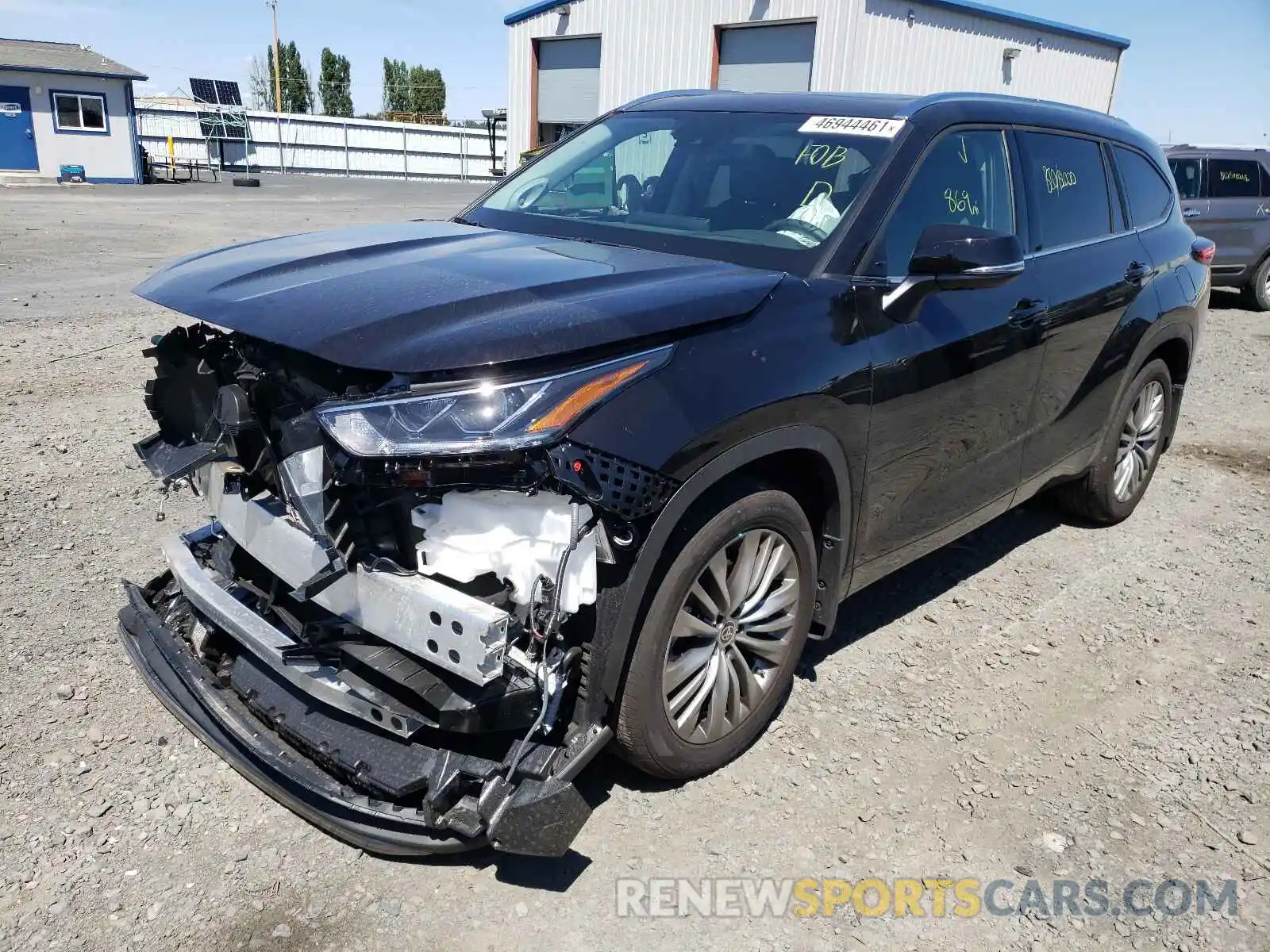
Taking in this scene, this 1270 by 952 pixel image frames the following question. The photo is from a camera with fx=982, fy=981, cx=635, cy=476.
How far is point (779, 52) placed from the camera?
1977 cm

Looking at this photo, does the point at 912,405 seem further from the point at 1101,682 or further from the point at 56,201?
the point at 56,201

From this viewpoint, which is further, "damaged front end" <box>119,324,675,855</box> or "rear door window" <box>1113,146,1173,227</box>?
"rear door window" <box>1113,146,1173,227</box>

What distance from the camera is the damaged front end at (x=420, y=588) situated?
7.47 feet

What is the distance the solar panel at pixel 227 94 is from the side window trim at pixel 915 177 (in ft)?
141

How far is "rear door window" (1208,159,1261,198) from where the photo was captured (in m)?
12.6

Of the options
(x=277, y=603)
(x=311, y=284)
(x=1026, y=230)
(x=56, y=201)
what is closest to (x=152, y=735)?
(x=277, y=603)

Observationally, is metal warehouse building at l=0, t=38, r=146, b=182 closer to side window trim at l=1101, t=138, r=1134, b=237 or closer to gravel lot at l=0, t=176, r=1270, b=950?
gravel lot at l=0, t=176, r=1270, b=950

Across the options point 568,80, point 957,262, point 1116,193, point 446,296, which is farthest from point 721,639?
point 568,80

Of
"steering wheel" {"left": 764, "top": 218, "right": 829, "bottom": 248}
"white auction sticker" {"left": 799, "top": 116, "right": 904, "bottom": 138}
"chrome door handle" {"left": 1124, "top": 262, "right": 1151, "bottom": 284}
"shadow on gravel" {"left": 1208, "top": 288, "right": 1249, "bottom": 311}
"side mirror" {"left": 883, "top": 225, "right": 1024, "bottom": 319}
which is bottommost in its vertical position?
"shadow on gravel" {"left": 1208, "top": 288, "right": 1249, "bottom": 311}

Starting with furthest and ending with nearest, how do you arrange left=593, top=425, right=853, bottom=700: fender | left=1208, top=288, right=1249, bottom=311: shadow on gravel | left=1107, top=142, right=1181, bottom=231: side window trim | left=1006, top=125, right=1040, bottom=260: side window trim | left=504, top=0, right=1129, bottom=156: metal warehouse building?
left=504, top=0, right=1129, bottom=156: metal warehouse building → left=1208, top=288, right=1249, bottom=311: shadow on gravel → left=1107, top=142, right=1181, bottom=231: side window trim → left=1006, top=125, right=1040, bottom=260: side window trim → left=593, top=425, right=853, bottom=700: fender

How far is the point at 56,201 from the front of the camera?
930 inches

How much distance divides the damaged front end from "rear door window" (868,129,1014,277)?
115cm

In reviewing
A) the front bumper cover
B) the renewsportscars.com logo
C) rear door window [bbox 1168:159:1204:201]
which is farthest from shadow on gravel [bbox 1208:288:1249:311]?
the front bumper cover

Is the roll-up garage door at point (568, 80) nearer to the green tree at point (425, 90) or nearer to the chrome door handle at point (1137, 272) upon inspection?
the chrome door handle at point (1137, 272)
